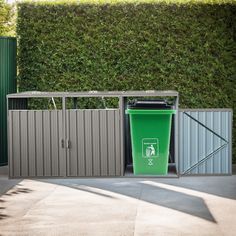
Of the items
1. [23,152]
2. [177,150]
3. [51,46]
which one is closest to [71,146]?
[23,152]

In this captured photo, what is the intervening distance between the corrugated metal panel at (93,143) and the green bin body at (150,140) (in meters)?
0.27

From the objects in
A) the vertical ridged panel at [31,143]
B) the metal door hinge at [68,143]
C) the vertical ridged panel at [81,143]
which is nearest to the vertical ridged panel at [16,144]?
the vertical ridged panel at [31,143]

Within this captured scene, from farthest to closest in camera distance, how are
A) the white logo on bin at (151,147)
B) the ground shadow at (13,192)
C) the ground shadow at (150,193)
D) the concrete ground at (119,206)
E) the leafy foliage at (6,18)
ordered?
the leafy foliage at (6,18) < the white logo on bin at (151,147) < the ground shadow at (13,192) < the ground shadow at (150,193) < the concrete ground at (119,206)

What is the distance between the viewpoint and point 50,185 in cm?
943

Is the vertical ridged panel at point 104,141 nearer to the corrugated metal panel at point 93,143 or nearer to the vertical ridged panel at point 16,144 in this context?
the corrugated metal panel at point 93,143

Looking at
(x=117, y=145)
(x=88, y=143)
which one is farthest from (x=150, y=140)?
(x=88, y=143)

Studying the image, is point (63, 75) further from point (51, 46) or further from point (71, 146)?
point (71, 146)

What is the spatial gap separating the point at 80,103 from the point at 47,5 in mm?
1706

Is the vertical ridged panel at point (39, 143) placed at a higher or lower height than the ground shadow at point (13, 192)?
higher

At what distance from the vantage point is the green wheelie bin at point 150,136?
998cm

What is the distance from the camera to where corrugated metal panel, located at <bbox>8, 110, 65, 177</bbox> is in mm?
9977

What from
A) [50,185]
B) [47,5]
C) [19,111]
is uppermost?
[47,5]

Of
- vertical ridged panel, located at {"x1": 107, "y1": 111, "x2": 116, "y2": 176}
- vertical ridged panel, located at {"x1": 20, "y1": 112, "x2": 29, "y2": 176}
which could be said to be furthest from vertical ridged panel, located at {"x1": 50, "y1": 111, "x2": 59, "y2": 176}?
vertical ridged panel, located at {"x1": 107, "y1": 111, "x2": 116, "y2": 176}

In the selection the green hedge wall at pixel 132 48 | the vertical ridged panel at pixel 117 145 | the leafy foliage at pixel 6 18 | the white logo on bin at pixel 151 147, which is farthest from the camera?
the leafy foliage at pixel 6 18
